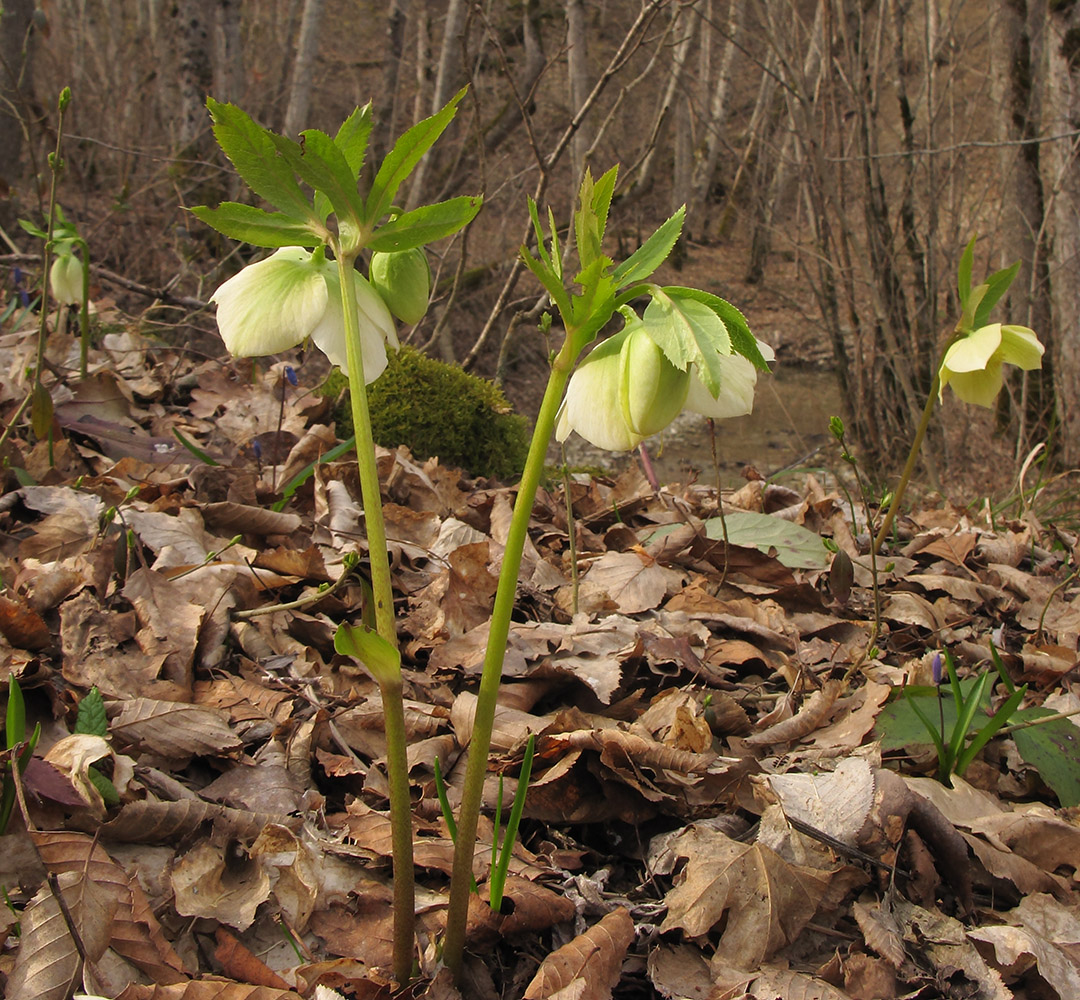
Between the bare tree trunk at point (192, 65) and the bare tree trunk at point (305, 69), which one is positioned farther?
the bare tree trunk at point (305, 69)

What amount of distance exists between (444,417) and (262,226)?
6.03ft

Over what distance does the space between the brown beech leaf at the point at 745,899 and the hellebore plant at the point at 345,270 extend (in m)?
0.34

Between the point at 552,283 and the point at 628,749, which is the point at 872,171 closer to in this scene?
the point at 628,749

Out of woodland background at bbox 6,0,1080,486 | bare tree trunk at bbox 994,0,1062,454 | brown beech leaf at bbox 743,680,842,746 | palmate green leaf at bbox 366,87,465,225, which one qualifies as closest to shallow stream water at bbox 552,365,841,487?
woodland background at bbox 6,0,1080,486

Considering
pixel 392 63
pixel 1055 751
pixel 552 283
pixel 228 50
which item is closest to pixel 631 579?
pixel 1055 751

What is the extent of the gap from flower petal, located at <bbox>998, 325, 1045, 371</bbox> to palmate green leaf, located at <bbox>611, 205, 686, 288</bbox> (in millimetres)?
1387

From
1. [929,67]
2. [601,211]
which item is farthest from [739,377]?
[929,67]

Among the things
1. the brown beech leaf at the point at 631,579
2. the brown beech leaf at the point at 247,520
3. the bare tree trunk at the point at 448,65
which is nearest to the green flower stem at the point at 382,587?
the brown beech leaf at the point at 631,579

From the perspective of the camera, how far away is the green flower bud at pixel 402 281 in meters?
0.92

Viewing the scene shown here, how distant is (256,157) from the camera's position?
2.61 feet

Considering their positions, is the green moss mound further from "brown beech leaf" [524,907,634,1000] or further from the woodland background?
"brown beech leaf" [524,907,634,1000]

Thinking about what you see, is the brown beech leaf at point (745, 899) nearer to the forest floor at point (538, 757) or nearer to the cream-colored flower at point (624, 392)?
the forest floor at point (538, 757)

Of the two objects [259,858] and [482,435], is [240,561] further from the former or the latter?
[482,435]

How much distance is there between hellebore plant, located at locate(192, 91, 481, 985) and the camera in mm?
774
